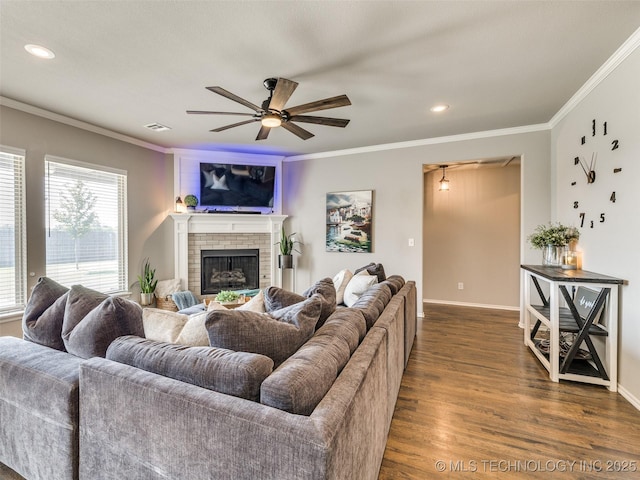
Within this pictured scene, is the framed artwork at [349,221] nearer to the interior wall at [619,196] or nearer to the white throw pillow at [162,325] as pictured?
the interior wall at [619,196]

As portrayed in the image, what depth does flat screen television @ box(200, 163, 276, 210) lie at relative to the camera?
5062 mm

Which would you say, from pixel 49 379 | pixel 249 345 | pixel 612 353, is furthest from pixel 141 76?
pixel 612 353

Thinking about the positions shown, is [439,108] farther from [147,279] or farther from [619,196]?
[147,279]

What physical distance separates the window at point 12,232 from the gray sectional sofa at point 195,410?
2.04m

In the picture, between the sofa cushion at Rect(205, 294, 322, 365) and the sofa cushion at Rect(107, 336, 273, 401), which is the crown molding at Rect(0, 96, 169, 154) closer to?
the sofa cushion at Rect(107, 336, 273, 401)

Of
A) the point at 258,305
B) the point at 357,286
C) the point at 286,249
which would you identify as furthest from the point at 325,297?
the point at 286,249

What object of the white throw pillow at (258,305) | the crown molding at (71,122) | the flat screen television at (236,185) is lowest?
the white throw pillow at (258,305)

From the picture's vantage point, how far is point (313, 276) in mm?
5391

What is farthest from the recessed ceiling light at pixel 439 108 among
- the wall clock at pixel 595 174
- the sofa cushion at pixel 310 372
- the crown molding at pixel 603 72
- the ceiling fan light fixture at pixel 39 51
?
the ceiling fan light fixture at pixel 39 51

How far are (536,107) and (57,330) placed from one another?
187 inches

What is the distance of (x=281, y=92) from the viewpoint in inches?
90.6

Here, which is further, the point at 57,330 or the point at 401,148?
the point at 401,148

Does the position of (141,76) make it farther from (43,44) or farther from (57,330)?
(57,330)

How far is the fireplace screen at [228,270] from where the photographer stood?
5129 millimetres
